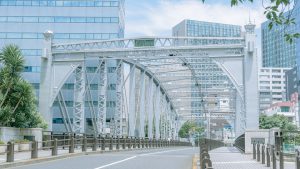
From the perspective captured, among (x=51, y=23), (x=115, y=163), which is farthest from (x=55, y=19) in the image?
(x=115, y=163)

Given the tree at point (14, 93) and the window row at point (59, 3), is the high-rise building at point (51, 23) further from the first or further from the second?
the tree at point (14, 93)

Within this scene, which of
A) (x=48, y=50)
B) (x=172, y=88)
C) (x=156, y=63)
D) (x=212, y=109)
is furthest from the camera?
(x=212, y=109)

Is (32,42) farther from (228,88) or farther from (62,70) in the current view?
(228,88)

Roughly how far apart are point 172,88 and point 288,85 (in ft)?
392

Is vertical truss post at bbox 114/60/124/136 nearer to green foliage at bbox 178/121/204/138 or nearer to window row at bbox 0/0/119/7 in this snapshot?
window row at bbox 0/0/119/7

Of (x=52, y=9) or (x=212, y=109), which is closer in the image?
(x=52, y=9)

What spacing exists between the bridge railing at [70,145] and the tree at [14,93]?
2.89 meters

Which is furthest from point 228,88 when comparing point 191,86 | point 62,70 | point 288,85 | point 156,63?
point 288,85

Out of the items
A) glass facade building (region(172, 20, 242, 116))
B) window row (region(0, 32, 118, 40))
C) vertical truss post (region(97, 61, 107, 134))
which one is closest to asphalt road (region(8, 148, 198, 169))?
vertical truss post (region(97, 61, 107, 134))

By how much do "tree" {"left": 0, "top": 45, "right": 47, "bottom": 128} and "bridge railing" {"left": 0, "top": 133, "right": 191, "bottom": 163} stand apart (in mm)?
2893

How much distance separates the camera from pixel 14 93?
33.2 meters

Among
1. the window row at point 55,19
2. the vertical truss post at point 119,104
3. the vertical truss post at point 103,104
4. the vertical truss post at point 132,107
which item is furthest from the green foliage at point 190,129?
the vertical truss post at point 103,104

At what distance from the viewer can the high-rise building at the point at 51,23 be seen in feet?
236

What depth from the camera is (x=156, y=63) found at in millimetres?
60750
